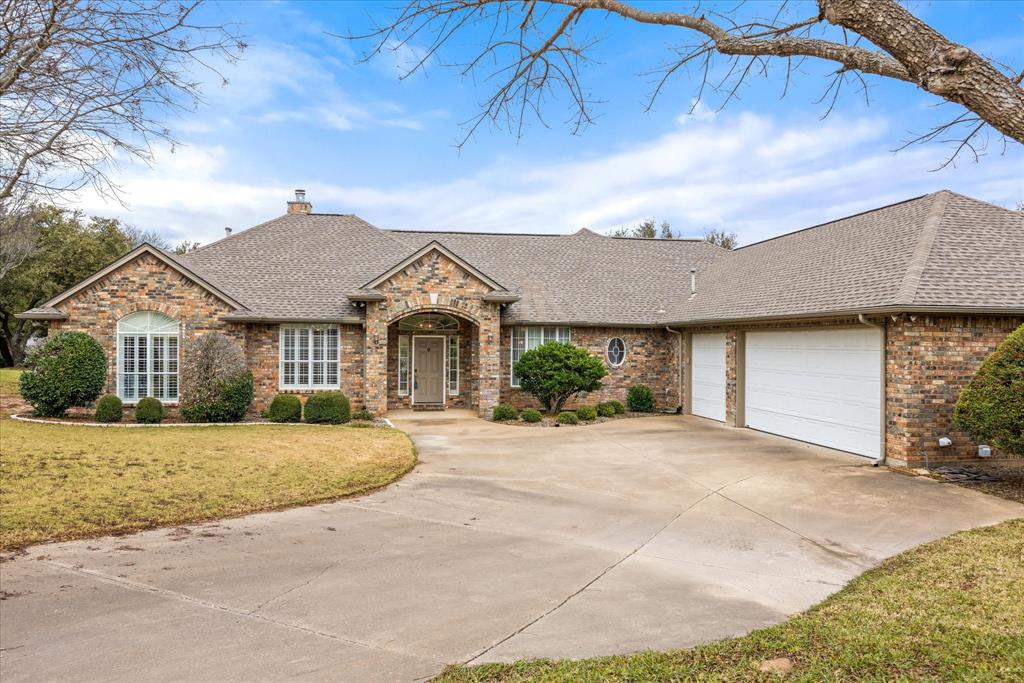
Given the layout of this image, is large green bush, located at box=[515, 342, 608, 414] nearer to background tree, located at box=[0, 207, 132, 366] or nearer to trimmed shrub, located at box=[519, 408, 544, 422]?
trimmed shrub, located at box=[519, 408, 544, 422]

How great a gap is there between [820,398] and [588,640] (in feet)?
35.4

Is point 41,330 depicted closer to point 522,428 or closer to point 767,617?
point 522,428

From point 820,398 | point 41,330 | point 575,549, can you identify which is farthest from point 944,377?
point 41,330

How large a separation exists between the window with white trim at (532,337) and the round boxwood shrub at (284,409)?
6.91 metres

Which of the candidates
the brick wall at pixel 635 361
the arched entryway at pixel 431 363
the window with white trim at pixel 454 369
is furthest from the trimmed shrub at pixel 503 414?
the window with white trim at pixel 454 369

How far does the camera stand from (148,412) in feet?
51.8

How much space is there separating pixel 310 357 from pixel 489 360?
17.7 feet

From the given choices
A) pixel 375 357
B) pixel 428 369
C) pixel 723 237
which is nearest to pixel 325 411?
pixel 375 357

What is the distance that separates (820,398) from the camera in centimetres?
1330

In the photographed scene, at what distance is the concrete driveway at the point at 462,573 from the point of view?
4.38m

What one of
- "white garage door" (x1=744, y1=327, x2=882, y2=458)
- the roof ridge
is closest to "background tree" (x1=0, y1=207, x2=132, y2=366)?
"white garage door" (x1=744, y1=327, x2=882, y2=458)

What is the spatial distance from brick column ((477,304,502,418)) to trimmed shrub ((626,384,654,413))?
15.2ft

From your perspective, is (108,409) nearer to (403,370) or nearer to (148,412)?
(148,412)

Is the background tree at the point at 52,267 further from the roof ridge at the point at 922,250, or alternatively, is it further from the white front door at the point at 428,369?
the roof ridge at the point at 922,250
